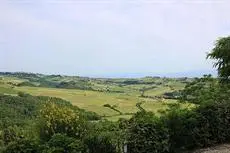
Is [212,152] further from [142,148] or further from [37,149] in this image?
[37,149]

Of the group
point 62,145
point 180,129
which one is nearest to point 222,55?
point 180,129

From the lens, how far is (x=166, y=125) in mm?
17031

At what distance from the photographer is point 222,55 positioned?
2206cm

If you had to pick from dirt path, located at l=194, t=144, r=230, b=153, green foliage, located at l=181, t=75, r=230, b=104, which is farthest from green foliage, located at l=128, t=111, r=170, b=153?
green foliage, located at l=181, t=75, r=230, b=104

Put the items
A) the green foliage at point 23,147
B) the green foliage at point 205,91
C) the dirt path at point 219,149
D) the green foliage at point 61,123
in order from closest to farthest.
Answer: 1. the green foliage at point 23,147
2. the dirt path at point 219,149
3. the green foliage at point 61,123
4. the green foliage at point 205,91

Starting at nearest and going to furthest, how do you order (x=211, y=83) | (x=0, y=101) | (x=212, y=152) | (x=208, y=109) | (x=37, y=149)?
(x=37, y=149) → (x=212, y=152) → (x=208, y=109) → (x=211, y=83) → (x=0, y=101)

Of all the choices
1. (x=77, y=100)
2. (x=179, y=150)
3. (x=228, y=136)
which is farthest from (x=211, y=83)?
(x=77, y=100)

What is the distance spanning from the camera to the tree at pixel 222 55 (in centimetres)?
2181

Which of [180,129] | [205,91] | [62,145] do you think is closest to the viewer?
[62,145]

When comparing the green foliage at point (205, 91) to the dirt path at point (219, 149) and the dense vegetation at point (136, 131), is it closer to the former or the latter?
the dense vegetation at point (136, 131)

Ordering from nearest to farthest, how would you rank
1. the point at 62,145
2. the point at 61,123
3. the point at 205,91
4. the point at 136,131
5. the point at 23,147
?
the point at 62,145 → the point at 23,147 → the point at 136,131 → the point at 61,123 → the point at 205,91

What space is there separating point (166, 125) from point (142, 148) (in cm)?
159

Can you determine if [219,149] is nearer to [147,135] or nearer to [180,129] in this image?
[180,129]

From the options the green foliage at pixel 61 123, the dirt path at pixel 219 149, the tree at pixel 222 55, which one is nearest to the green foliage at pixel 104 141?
the green foliage at pixel 61 123
